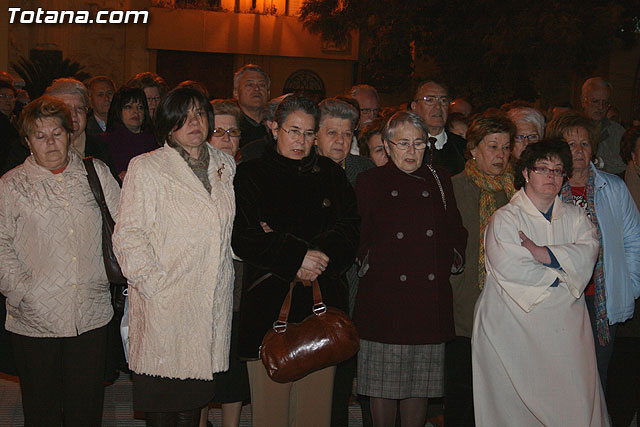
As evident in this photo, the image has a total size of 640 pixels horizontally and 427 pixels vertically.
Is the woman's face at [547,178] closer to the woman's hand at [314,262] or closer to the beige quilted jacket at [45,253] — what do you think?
the woman's hand at [314,262]

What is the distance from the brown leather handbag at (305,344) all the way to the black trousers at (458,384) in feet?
4.10

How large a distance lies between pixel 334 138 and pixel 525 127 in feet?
5.13

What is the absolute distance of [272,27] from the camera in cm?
2120

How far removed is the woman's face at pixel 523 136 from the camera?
18.3 ft

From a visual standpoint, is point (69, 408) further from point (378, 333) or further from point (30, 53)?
point (30, 53)

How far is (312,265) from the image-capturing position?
4.19 meters

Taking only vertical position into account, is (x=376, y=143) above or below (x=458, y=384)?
above

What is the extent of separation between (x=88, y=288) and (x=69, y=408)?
738 mm

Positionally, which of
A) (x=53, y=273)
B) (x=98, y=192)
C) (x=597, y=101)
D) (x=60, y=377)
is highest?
(x=597, y=101)

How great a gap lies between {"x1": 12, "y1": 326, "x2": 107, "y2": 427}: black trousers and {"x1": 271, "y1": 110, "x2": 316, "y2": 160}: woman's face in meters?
1.63

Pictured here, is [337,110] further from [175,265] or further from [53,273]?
[53,273]

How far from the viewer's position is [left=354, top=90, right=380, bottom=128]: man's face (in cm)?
730

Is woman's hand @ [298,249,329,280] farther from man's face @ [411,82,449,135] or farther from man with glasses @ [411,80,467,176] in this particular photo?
man's face @ [411,82,449,135]
